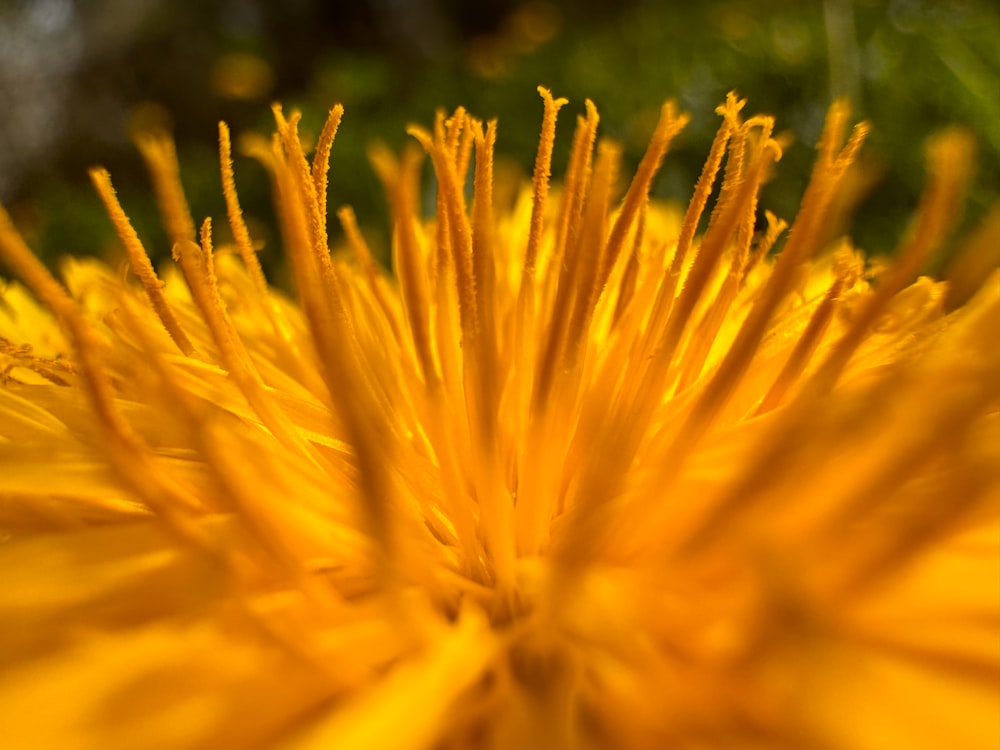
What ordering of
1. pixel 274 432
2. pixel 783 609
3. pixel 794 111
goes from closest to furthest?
pixel 783 609 < pixel 274 432 < pixel 794 111

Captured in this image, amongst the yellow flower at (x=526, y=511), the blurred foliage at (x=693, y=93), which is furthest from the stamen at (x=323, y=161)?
the blurred foliage at (x=693, y=93)

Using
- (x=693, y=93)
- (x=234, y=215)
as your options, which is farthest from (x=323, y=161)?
(x=693, y=93)

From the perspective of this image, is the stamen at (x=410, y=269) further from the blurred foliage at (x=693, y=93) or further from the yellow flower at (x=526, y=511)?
the blurred foliage at (x=693, y=93)

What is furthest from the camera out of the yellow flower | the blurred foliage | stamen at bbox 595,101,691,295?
the blurred foliage

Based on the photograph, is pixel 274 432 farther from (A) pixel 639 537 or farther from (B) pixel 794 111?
(B) pixel 794 111

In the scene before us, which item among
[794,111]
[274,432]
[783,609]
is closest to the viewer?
[783,609]

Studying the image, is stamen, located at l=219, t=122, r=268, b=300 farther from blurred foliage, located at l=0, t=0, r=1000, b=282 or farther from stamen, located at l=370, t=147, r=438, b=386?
blurred foliage, located at l=0, t=0, r=1000, b=282

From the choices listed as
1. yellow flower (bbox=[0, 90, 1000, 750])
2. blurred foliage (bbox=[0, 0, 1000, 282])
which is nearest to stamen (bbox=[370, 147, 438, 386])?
yellow flower (bbox=[0, 90, 1000, 750])

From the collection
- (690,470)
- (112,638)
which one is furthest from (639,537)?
(112,638)

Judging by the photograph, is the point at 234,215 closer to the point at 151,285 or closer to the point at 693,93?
the point at 151,285
